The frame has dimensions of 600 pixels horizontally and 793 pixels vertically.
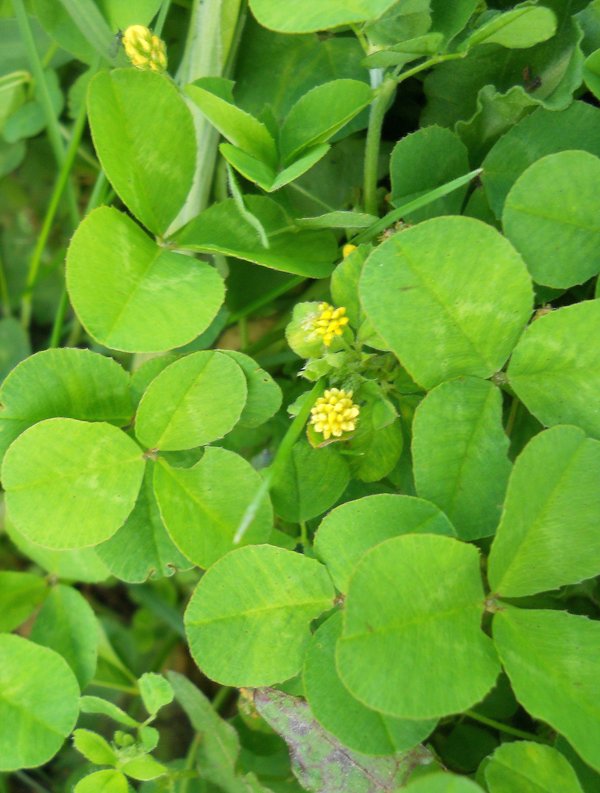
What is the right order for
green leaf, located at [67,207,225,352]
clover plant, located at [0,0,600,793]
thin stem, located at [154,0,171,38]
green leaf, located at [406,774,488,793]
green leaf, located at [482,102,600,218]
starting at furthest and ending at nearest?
thin stem, located at [154,0,171,38] < green leaf, located at [482,102,600,218] < green leaf, located at [67,207,225,352] < clover plant, located at [0,0,600,793] < green leaf, located at [406,774,488,793]

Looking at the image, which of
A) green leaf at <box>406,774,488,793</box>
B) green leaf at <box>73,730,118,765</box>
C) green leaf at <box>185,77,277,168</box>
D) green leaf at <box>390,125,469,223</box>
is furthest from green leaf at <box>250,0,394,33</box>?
green leaf at <box>73,730,118,765</box>

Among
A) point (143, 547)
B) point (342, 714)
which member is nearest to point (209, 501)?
point (143, 547)

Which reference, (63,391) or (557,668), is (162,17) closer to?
(63,391)

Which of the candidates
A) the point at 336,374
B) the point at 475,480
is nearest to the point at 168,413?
the point at 336,374

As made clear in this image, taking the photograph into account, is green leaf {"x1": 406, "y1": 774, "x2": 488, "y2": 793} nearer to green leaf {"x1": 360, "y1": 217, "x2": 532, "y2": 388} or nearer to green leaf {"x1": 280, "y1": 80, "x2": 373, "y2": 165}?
green leaf {"x1": 360, "y1": 217, "x2": 532, "y2": 388}

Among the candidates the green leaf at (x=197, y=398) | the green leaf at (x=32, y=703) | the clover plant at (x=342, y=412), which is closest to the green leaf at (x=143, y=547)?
the clover plant at (x=342, y=412)

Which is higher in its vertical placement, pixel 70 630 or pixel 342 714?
pixel 342 714

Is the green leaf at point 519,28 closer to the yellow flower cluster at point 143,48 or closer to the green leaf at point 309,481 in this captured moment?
the yellow flower cluster at point 143,48
